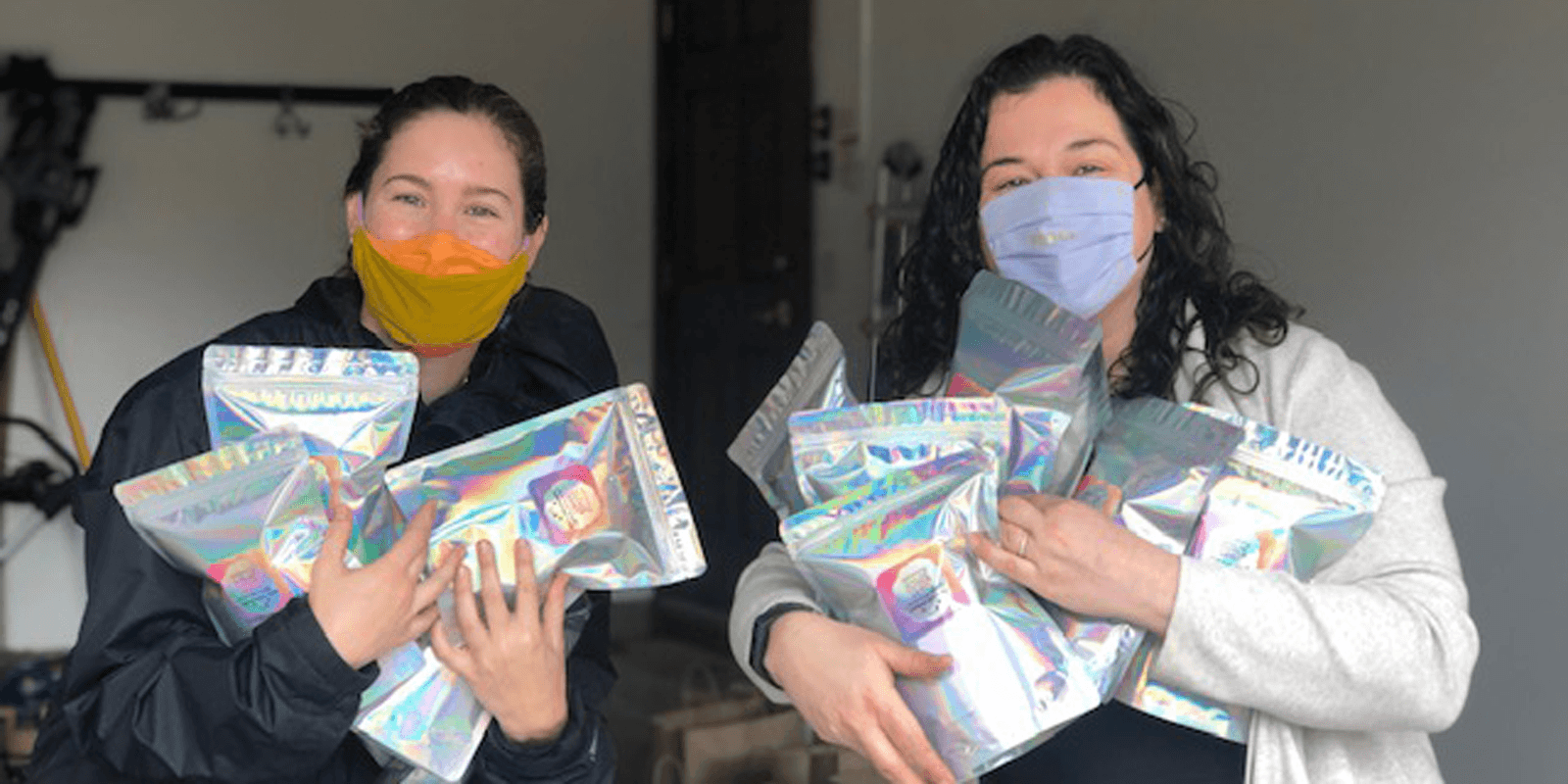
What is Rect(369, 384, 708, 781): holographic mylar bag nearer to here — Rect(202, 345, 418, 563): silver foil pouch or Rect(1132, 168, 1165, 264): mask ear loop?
Rect(202, 345, 418, 563): silver foil pouch

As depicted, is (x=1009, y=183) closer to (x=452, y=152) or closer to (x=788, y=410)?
(x=788, y=410)

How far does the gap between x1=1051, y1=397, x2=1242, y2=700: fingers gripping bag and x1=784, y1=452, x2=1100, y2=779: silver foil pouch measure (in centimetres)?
3

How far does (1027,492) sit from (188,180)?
4379mm

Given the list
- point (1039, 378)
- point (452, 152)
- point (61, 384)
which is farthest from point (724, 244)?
point (1039, 378)

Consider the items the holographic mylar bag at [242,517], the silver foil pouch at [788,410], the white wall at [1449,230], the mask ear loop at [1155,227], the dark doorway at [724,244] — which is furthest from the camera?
the dark doorway at [724,244]

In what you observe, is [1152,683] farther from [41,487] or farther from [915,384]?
[41,487]

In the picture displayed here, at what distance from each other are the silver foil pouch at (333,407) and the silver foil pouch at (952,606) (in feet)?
1.07

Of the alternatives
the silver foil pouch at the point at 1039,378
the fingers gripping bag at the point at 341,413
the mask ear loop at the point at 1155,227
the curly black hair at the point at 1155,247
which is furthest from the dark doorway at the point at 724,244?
the fingers gripping bag at the point at 341,413

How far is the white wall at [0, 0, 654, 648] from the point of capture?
16.1 ft

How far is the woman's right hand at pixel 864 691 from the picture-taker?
119 cm

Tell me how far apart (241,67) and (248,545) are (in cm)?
426

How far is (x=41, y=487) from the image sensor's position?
4.75 meters

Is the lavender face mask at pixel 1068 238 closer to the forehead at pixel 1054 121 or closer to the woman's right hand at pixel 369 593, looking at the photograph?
the forehead at pixel 1054 121

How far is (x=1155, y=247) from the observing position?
4.91 ft
